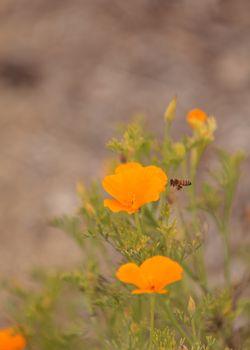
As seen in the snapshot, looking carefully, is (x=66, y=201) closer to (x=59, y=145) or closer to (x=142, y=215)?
(x=59, y=145)

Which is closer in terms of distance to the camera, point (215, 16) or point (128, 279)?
point (128, 279)

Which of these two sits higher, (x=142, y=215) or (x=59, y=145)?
(x=59, y=145)

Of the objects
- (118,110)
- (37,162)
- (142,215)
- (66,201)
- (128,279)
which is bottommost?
(128,279)

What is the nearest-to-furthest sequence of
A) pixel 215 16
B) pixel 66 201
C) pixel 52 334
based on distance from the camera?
pixel 52 334
pixel 66 201
pixel 215 16

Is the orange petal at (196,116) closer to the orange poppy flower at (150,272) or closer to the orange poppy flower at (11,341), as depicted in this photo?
the orange poppy flower at (150,272)

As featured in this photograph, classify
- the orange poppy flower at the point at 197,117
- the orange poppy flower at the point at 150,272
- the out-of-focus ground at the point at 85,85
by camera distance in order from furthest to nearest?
the out-of-focus ground at the point at 85,85 < the orange poppy flower at the point at 197,117 < the orange poppy flower at the point at 150,272

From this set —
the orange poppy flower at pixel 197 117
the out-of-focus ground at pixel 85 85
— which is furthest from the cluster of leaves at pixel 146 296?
the out-of-focus ground at pixel 85 85

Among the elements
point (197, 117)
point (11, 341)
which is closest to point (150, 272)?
point (197, 117)

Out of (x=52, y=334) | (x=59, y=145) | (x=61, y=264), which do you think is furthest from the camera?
(x=59, y=145)

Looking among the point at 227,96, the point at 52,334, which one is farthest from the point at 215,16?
the point at 52,334
